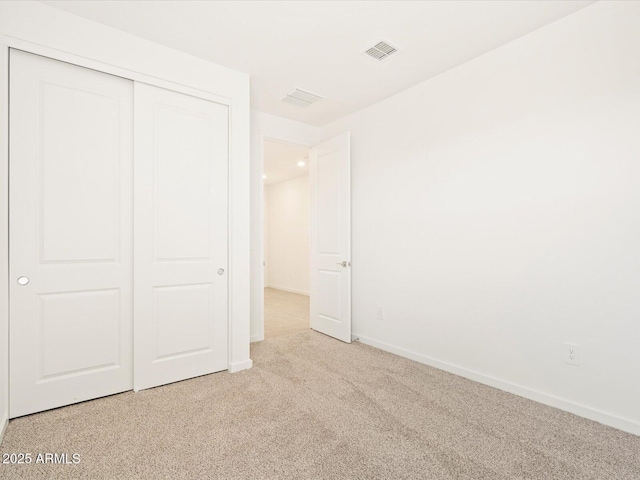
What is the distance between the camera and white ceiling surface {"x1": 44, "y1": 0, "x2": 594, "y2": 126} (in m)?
2.13

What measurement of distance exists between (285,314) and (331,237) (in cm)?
191

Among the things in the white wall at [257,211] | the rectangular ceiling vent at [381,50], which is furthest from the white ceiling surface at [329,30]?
the white wall at [257,211]

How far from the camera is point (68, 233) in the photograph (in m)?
2.22

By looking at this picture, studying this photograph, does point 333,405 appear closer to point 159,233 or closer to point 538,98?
point 159,233

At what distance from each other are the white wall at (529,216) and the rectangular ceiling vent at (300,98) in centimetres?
83

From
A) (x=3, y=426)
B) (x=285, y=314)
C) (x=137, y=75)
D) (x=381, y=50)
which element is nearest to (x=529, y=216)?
(x=381, y=50)

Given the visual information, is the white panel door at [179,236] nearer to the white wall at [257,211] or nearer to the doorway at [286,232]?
the white wall at [257,211]

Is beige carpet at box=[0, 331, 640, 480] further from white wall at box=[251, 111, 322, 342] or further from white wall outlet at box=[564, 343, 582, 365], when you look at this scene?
white wall at box=[251, 111, 322, 342]

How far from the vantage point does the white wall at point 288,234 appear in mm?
7445

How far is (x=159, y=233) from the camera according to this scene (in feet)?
8.43

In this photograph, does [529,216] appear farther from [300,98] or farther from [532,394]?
[300,98]

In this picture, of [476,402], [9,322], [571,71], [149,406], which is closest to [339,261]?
[476,402]

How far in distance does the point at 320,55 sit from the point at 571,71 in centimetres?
183

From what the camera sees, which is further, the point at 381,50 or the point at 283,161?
the point at 283,161
